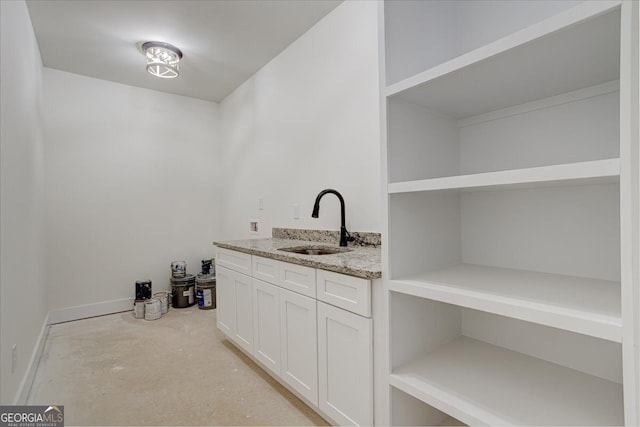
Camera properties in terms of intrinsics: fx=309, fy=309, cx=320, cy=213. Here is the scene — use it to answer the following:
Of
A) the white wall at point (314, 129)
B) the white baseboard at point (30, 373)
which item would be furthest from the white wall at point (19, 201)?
the white wall at point (314, 129)

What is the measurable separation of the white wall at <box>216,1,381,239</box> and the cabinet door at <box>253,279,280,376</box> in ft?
2.29

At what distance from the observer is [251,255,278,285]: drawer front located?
185 centimetres

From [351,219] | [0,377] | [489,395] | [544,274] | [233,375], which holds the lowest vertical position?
[233,375]

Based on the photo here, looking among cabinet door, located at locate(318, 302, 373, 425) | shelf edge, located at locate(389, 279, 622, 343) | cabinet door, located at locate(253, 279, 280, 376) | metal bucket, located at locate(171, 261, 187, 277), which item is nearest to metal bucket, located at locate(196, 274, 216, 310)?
metal bucket, located at locate(171, 261, 187, 277)

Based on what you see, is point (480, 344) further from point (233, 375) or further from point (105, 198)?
point (105, 198)

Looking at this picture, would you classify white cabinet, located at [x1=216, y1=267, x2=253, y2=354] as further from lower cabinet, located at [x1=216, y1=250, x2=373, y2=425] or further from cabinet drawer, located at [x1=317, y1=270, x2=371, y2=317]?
cabinet drawer, located at [x1=317, y1=270, x2=371, y2=317]

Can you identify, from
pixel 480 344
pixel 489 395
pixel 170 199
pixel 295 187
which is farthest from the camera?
pixel 170 199

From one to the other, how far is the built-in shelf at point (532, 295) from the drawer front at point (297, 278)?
0.50 metres

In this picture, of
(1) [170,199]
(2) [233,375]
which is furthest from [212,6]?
(2) [233,375]

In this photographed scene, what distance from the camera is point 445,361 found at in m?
1.21

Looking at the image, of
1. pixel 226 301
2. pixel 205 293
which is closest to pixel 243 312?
pixel 226 301

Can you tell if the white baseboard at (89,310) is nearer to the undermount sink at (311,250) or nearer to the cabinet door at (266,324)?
the cabinet door at (266,324)

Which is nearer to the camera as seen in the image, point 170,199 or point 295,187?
point 295,187

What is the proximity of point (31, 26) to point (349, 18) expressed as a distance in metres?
2.46
